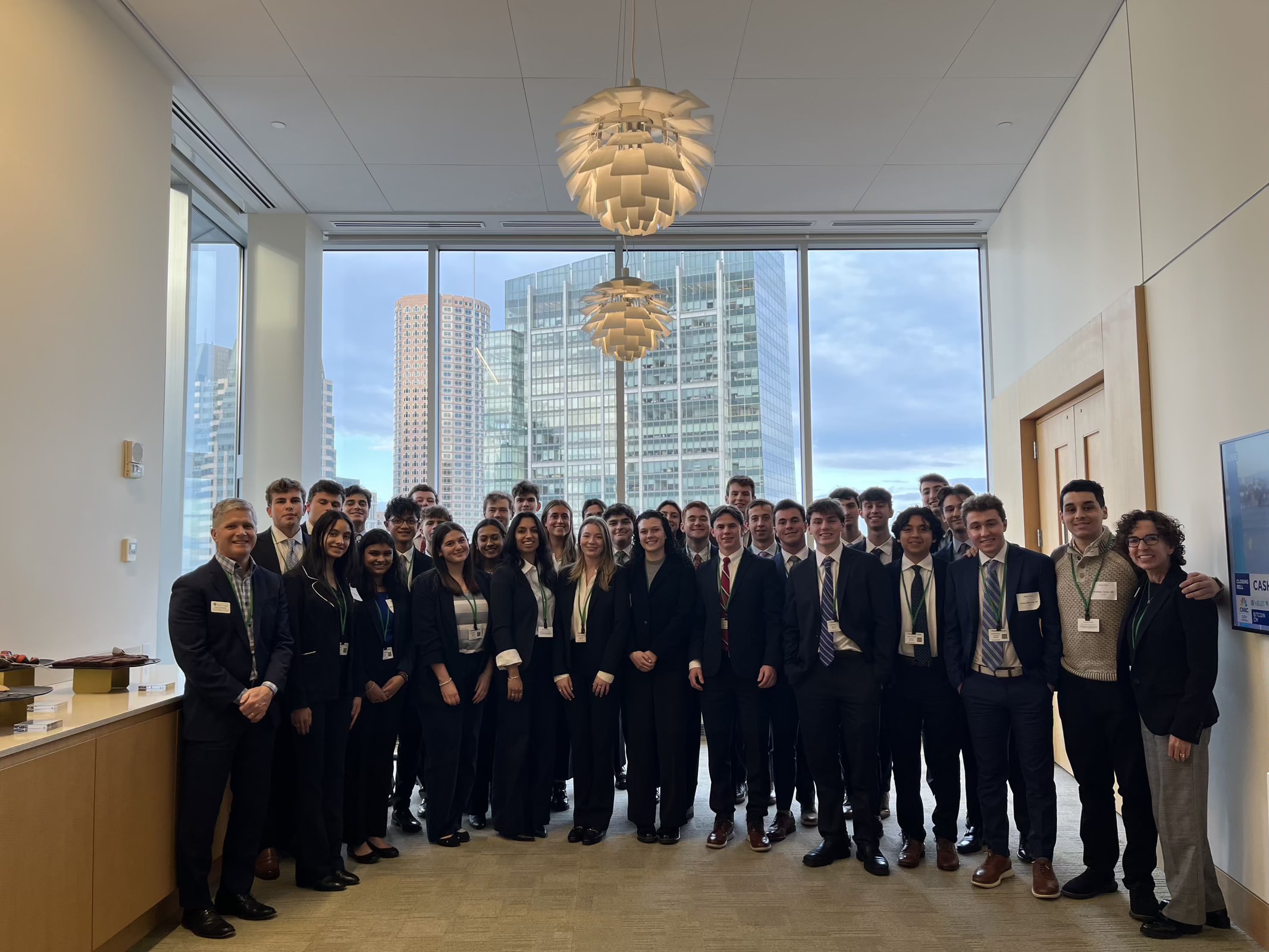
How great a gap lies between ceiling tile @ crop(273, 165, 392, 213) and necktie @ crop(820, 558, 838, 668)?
16.9ft

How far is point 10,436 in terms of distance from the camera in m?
4.18

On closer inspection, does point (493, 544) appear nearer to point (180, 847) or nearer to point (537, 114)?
point (180, 847)

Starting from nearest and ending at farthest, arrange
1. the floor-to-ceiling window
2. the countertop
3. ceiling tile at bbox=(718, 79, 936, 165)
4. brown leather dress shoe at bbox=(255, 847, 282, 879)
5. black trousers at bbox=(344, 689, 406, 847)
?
1. the countertop
2. brown leather dress shoe at bbox=(255, 847, 282, 879)
3. black trousers at bbox=(344, 689, 406, 847)
4. ceiling tile at bbox=(718, 79, 936, 165)
5. the floor-to-ceiling window

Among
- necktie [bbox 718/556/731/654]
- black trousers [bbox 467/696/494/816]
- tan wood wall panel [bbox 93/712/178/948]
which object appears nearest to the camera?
tan wood wall panel [bbox 93/712/178/948]

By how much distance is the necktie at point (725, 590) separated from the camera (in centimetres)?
488

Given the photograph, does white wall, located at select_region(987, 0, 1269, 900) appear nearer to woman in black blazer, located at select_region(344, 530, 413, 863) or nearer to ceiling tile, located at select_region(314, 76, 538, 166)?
ceiling tile, located at select_region(314, 76, 538, 166)

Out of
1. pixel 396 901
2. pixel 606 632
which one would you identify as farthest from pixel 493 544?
pixel 396 901

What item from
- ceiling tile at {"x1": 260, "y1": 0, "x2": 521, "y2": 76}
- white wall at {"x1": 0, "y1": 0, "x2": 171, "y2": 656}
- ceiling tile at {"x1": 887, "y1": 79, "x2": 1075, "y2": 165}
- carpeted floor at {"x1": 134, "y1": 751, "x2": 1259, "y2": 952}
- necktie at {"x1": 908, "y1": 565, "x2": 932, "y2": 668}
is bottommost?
carpeted floor at {"x1": 134, "y1": 751, "x2": 1259, "y2": 952}

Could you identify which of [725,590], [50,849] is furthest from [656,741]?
[50,849]

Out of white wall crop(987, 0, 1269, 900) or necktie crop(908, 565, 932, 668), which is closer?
white wall crop(987, 0, 1269, 900)

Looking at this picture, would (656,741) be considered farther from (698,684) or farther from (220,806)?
(220,806)

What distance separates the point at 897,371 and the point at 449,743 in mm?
6082

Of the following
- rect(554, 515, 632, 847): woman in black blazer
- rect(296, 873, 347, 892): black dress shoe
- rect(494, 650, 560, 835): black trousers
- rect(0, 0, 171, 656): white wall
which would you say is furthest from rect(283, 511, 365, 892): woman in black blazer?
rect(0, 0, 171, 656): white wall

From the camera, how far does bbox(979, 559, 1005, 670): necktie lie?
4.23 metres
